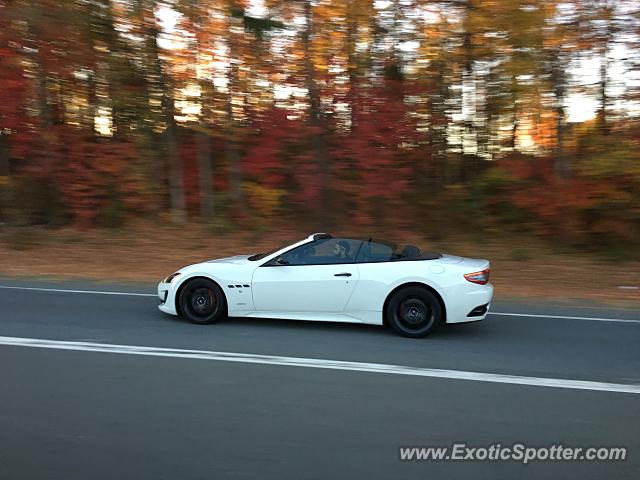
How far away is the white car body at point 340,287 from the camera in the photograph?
7086 mm

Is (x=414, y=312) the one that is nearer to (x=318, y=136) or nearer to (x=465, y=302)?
(x=465, y=302)

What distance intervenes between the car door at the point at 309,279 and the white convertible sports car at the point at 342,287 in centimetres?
1

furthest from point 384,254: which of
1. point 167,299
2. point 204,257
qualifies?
point 204,257

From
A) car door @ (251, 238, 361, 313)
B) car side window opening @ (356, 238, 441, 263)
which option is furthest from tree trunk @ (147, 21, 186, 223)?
car side window opening @ (356, 238, 441, 263)

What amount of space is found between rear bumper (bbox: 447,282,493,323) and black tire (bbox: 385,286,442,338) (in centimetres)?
15

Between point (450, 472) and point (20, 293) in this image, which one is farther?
point (20, 293)

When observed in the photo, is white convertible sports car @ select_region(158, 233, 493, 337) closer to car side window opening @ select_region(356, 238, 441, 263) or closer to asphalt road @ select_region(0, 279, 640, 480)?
car side window opening @ select_region(356, 238, 441, 263)

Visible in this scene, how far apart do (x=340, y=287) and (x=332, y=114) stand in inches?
406

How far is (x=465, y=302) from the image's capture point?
7051mm

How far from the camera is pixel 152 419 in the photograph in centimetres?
448

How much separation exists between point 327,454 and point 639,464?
203 cm

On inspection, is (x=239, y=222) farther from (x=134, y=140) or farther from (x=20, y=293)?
(x=20, y=293)

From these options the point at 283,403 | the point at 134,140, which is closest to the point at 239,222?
the point at 134,140

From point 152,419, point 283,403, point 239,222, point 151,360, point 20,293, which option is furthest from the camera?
point 239,222
